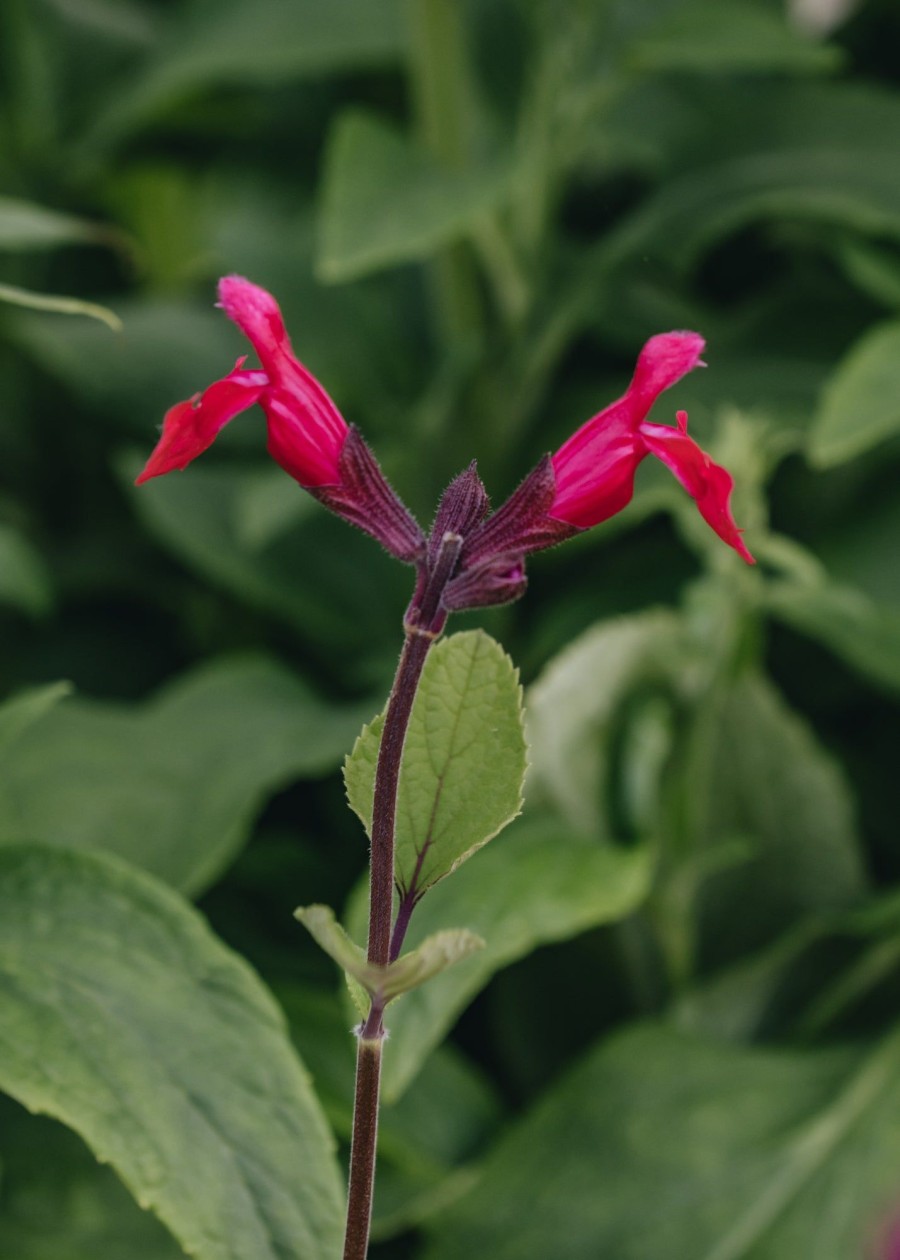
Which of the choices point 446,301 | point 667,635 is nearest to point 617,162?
point 446,301

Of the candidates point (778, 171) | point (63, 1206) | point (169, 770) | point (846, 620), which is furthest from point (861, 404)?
point (63, 1206)

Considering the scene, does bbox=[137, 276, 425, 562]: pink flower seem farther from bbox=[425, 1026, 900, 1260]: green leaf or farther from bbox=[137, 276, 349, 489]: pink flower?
bbox=[425, 1026, 900, 1260]: green leaf

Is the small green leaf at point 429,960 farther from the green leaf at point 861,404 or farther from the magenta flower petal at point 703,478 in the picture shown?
the green leaf at point 861,404

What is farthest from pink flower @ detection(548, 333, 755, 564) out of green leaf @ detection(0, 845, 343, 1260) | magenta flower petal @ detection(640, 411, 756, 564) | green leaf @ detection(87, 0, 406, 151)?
green leaf @ detection(87, 0, 406, 151)

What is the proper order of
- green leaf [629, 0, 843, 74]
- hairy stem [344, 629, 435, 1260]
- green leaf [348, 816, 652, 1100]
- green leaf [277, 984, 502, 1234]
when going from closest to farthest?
1. hairy stem [344, 629, 435, 1260]
2. green leaf [348, 816, 652, 1100]
3. green leaf [277, 984, 502, 1234]
4. green leaf [629, 0, 843, 74]

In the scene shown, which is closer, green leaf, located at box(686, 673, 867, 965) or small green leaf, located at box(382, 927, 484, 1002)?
small green leaf, located at box(382, 927, 484, 1002)

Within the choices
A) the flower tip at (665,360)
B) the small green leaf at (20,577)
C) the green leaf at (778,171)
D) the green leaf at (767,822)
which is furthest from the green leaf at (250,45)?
the flower tip at (665,360)

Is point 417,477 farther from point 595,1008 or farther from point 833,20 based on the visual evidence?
point 833,20
